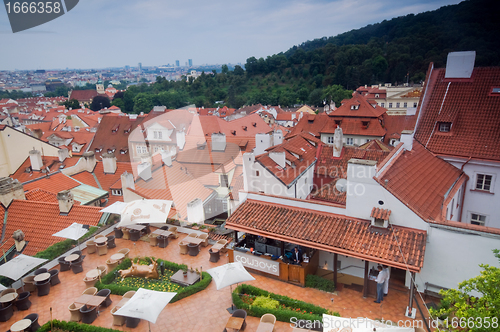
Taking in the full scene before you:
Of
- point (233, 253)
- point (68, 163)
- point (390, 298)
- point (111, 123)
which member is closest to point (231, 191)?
point (233, 253)

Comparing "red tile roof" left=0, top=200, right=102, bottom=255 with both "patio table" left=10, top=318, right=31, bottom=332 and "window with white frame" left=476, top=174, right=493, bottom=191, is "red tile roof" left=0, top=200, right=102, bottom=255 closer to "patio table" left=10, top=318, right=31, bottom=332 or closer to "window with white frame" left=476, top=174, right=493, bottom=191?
"patio table" left=10, top=318, right=31, bottom=332

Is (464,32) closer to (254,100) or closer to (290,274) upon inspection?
(254,100)

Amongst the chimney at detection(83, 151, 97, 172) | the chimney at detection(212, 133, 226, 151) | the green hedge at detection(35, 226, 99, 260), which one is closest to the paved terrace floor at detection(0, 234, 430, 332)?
the green hedge at detection(35, 226, 99, 260)

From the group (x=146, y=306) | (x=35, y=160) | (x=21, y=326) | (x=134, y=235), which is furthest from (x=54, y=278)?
(x=35, y=160)

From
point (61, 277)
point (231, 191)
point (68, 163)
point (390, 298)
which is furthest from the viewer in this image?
point (68, 163)

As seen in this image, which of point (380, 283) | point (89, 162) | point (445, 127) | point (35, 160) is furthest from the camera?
point (35, 160)

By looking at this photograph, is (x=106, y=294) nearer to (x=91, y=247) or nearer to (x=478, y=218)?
(x=91, y=247)
